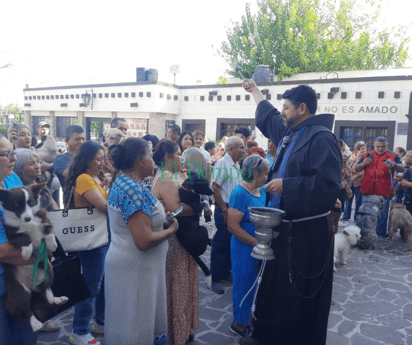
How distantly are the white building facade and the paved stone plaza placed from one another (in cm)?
916

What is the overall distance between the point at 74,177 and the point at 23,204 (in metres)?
1.13

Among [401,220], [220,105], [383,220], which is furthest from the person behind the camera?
[220,105]

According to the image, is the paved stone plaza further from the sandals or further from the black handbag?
the black handbag

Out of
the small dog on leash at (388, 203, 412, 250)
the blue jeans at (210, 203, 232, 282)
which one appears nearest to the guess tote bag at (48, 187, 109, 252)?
the blue jeans at (210, 203, 232, 282)

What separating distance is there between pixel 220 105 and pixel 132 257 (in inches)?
631

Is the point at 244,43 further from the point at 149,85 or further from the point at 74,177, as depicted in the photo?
the point at 74,177

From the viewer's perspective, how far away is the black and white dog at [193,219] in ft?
9.56

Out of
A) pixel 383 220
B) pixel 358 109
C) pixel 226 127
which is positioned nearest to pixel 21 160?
pixel 383 220

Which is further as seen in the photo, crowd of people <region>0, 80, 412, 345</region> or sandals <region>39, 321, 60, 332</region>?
sandals <region>39, 321, 60, 332</region>

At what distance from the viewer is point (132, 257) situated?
2408 millimetres

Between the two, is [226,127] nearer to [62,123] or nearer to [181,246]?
[62,123]

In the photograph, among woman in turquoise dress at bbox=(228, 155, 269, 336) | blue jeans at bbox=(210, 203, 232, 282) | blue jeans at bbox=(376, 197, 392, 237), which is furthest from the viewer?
blue jeans at bbox=(376, 197, 392, 237)

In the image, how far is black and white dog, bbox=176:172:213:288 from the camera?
291 centimetres

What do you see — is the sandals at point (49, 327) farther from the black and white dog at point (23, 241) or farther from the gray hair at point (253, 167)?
the gray hair at point (253, 167)
